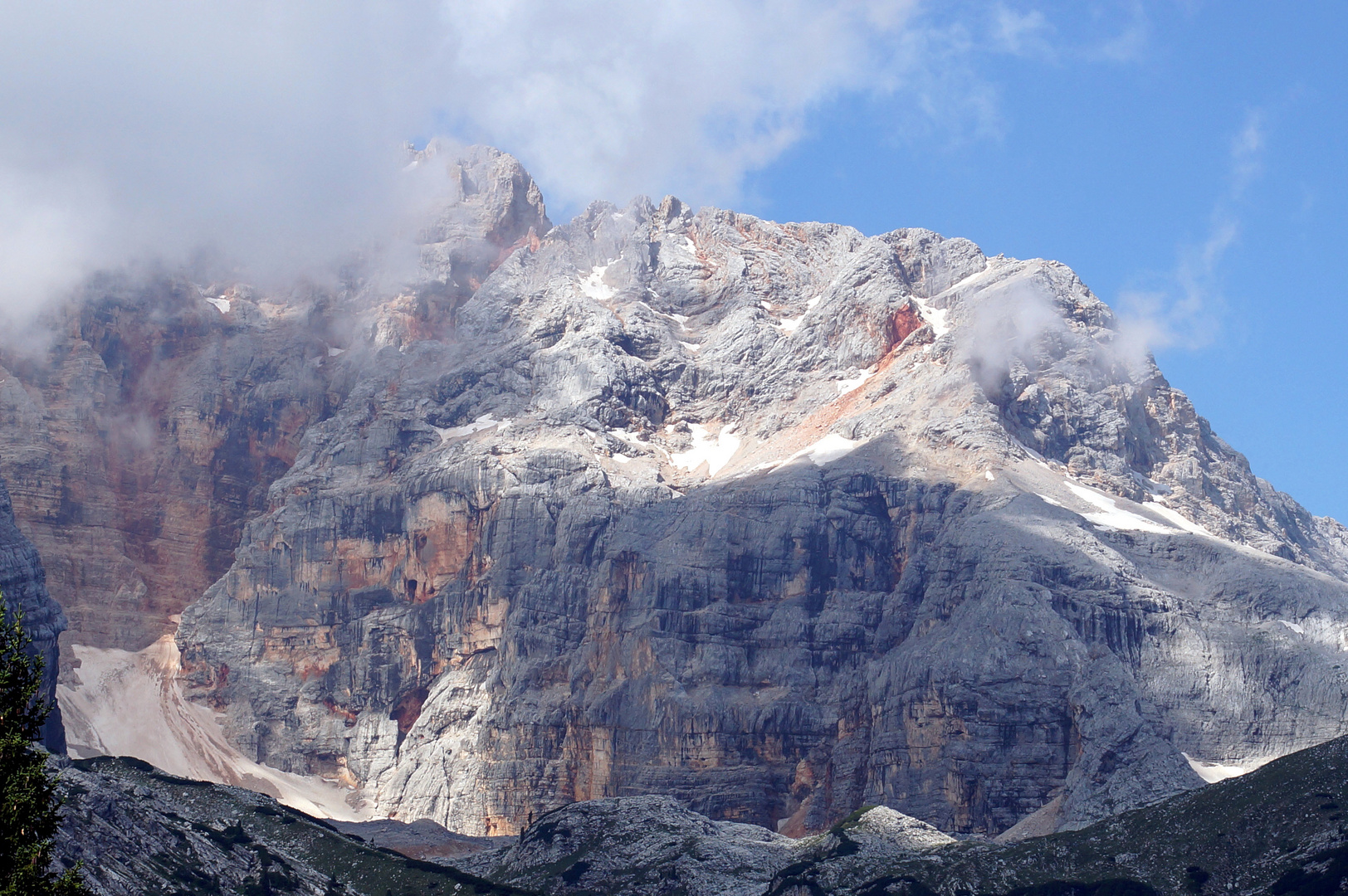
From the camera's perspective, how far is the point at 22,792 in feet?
137

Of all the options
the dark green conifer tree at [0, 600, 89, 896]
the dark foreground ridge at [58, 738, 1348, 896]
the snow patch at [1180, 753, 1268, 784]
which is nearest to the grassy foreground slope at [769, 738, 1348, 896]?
the dark foreground ridge at [58, 738, 1348, 896]

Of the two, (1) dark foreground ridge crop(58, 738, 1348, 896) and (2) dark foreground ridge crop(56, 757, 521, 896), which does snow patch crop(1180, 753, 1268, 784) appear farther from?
(2) dark foreground ridge crop(56, 757, 521, 896)

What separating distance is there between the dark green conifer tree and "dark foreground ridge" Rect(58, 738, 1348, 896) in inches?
3174

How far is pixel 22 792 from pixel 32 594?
499 ft

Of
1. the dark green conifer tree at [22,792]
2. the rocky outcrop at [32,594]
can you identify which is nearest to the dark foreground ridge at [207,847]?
the rocky outcrop at [32,594]

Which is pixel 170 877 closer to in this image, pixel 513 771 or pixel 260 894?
pixel 260 894

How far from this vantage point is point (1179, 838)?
142 meters

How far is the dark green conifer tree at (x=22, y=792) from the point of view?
136 ft

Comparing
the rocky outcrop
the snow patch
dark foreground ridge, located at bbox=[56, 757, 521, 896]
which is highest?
the rocky outcrop

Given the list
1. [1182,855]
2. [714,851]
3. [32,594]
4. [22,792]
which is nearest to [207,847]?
[714,851]

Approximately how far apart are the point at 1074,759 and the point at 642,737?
2017 inches

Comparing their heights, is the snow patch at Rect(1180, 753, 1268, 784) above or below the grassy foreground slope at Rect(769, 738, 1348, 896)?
above

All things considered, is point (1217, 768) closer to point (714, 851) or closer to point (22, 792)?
point (714, 851)

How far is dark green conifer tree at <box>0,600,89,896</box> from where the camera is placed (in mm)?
41469
